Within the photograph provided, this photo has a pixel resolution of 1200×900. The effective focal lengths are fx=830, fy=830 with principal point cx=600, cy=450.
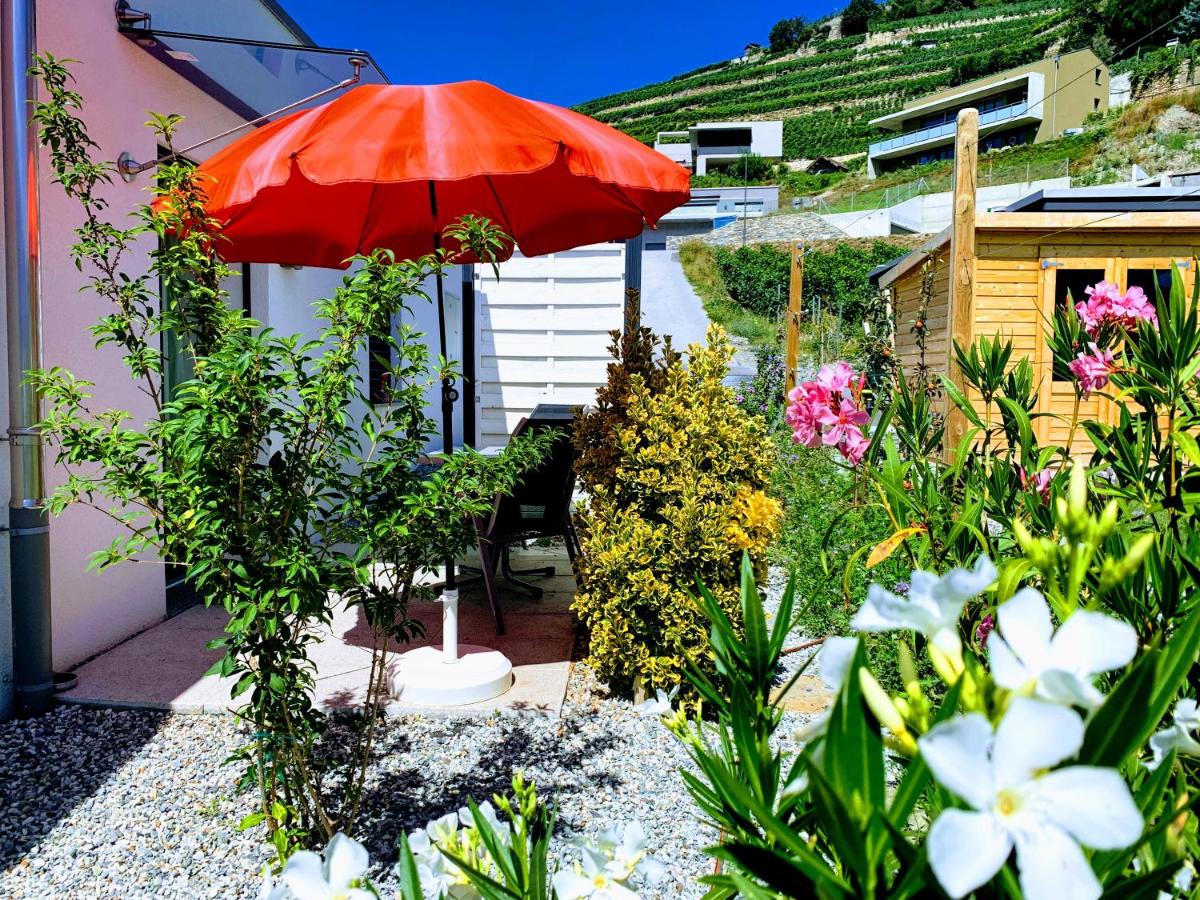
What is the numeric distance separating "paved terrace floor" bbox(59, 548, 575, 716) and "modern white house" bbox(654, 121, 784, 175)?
59.6 m

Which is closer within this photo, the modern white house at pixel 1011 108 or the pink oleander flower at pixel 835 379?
the pink oleander flower at pixel 835 379

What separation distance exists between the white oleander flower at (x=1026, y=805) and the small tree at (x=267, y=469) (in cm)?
153

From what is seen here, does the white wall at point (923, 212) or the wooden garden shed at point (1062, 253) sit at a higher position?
the white wall at point (923, 212)

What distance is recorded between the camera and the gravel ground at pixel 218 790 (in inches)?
81.0

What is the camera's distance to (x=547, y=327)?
26.5 ft

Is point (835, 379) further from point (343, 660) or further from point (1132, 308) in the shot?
point (343, 660)

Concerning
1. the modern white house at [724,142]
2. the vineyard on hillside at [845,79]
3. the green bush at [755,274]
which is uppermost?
the vineyard on hillside at [845,79]

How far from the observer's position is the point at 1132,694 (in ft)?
1.32

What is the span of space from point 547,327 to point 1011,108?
51.6 meters

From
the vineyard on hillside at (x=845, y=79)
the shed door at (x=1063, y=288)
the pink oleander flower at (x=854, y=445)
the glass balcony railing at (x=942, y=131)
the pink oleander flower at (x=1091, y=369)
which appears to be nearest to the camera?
the pink oleander flower at (x=854, y=445)

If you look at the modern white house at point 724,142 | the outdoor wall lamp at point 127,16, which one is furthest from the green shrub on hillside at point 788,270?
the modern white house at point 724,142

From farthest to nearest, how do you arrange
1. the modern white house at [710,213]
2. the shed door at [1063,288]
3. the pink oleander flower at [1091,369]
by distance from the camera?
the modern white house at [710,213] < the shed door at [1063,288] < the pink oleander flower at [1091,369]

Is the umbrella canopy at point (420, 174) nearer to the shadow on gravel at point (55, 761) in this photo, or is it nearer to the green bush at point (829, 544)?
the green bush at point (829, 544)

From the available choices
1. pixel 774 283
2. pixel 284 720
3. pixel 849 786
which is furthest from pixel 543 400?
pixel 774 283
